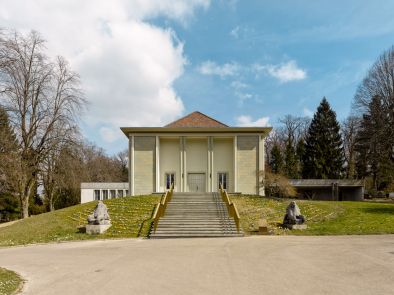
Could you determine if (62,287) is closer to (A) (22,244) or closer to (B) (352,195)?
(A) (22,244)

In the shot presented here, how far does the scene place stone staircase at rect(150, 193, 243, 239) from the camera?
805 inches

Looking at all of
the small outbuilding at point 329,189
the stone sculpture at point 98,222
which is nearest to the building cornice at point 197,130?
the stone sculpture at point 98,222

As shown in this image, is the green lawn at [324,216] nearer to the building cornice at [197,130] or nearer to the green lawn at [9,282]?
the building cornice at [197,130]

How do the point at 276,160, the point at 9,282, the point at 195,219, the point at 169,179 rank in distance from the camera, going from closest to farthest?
the point at 9,282 < the point at 195,219 < the point at 169,179 < the point at 276,160

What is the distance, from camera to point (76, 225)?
76.0 feet

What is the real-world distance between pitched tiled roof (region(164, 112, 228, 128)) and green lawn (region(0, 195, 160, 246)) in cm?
1156

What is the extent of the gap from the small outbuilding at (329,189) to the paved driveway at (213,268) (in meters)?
35.3

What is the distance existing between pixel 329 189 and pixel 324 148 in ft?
26.3

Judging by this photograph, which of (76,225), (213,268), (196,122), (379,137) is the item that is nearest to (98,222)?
(76,225)

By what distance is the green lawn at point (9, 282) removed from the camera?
8.28 m

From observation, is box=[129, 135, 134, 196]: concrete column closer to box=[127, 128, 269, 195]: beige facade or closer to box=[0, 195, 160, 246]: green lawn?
box=[127, 128, 269, 195]: beige facade

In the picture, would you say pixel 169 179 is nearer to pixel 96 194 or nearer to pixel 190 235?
pixel 190 235

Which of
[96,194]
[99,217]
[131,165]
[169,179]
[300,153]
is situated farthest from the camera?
[300,153]

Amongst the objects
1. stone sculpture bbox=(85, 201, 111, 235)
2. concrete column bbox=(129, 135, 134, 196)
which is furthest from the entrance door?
stone sculpture bbox=(85, 201, 111, 235)
